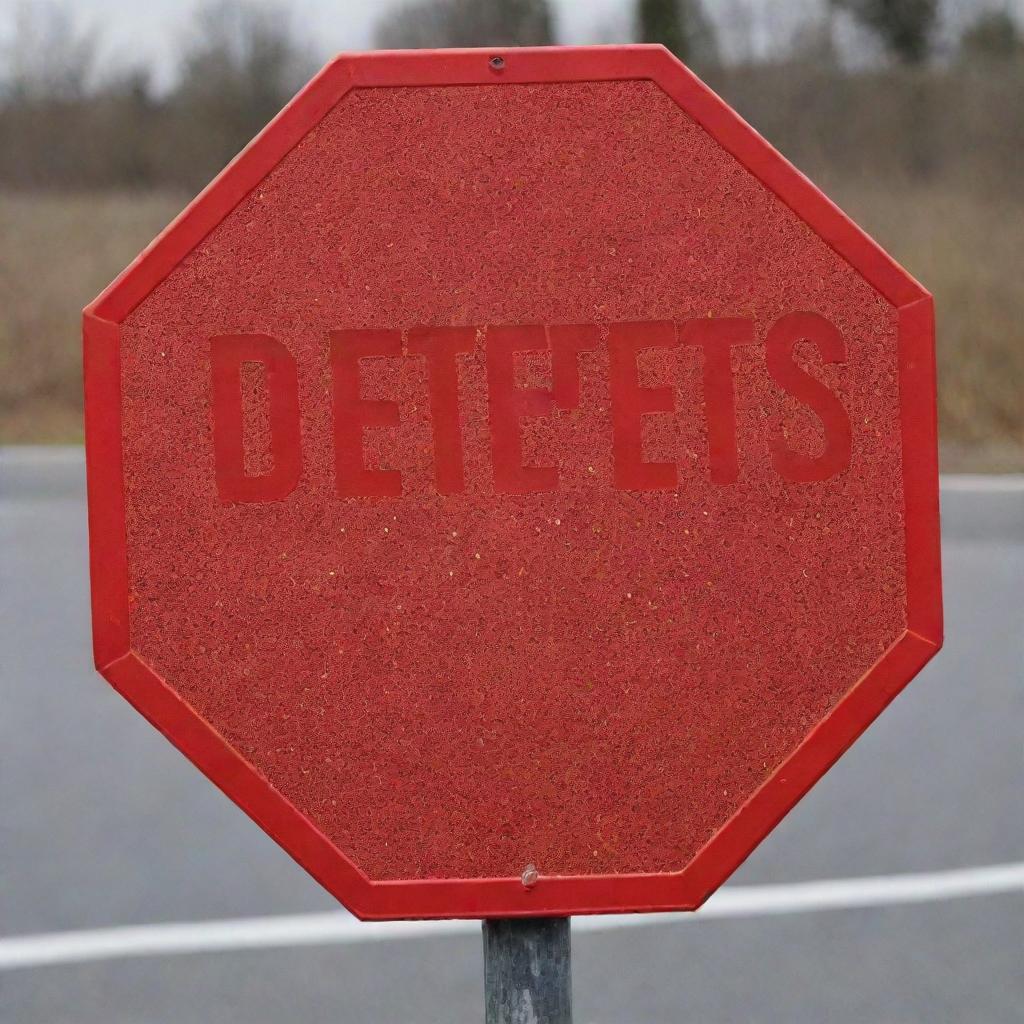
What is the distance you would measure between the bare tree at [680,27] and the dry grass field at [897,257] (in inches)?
114

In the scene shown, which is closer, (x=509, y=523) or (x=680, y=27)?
(x=509, y=523)

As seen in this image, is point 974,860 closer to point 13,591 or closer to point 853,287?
point 853,287

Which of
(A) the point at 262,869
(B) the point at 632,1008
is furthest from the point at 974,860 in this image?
(A) the point at 262,869

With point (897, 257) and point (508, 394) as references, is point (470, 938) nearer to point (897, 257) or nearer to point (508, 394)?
point (508, 394)

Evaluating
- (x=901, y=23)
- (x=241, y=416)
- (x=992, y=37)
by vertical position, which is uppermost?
(x=901, y=23)

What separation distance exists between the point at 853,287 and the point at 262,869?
3.37 metres

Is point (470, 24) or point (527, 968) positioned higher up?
point (470, 24)

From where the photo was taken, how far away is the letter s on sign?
1446mm

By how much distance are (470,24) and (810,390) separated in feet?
64.6

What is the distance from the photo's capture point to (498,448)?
1.44 metres

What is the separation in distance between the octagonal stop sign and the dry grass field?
1114 cm

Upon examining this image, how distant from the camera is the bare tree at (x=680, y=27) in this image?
19.6 meters

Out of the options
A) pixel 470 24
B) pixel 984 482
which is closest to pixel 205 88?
pixel 470 24

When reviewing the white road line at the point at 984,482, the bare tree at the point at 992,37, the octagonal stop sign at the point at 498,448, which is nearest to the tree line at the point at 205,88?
the bare tree at the point at 992,37
